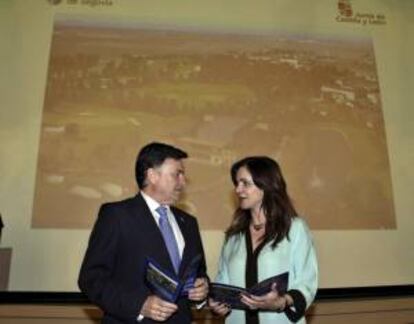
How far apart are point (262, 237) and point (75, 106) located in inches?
69.1

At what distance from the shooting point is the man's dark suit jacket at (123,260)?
1612 mm

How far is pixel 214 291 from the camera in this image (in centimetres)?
186

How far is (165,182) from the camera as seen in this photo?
6.18ft

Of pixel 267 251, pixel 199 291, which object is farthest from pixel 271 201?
pixel 199 291

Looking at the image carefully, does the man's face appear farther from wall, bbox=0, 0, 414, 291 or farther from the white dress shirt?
wall, bbox=0, 0, 414, 291

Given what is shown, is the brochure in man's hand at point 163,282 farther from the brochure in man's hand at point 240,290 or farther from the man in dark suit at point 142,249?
the brochure in man's hand at point 240,290

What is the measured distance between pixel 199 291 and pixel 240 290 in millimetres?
170

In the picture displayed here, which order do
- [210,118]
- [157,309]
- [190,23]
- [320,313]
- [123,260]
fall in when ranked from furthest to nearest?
[190,23] < [210,118] < [320,313] < [123,260] < [157,309]

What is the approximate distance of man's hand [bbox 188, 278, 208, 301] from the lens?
176 cm

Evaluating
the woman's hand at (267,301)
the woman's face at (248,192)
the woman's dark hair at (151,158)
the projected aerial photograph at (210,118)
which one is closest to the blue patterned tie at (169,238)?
the woman's dark hair at (151,158)

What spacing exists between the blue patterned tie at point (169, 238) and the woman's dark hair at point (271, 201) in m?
0.45

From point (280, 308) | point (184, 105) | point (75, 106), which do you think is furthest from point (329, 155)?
point (75, 106)

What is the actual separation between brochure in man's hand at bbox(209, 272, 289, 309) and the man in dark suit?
2.5 inches

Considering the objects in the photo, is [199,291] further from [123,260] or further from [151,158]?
[151,158]
